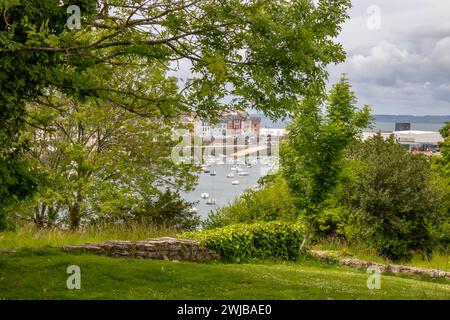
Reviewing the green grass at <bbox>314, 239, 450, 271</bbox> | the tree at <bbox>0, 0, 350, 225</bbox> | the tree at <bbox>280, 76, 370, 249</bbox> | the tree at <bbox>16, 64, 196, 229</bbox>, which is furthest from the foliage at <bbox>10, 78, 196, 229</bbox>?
the tree at <bbox>0, 0, 350, 225</bbox>

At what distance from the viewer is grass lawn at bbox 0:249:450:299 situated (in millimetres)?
8509

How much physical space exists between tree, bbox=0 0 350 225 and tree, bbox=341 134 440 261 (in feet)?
51.2

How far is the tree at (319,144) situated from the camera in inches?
665

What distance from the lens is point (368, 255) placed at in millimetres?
21719

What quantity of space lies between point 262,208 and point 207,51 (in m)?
17.6

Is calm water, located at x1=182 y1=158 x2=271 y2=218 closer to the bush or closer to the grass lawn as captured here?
the bush

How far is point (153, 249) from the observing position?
13.1 meters

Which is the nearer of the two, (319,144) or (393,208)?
(319,144)

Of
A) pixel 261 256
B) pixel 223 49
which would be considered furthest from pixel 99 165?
→ pixel 223 49

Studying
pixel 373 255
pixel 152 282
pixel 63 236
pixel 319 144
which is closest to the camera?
pixel 152 282

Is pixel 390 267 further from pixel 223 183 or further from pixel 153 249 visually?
pixel 223 183

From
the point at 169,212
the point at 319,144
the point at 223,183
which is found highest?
the point at 319,144

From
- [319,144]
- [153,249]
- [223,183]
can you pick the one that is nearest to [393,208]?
[319,144]
